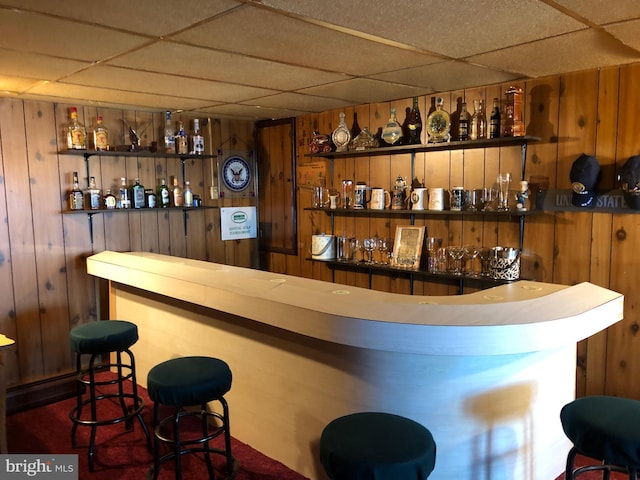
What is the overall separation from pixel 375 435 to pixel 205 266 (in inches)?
74.7

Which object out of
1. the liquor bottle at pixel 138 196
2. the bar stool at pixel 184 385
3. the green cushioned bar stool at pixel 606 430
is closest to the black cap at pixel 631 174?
the green cushioned bar stool at pixel 606 430

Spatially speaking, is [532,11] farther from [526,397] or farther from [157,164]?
[157,164]

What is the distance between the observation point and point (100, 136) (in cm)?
351

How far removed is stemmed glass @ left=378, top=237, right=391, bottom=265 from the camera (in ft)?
11.8

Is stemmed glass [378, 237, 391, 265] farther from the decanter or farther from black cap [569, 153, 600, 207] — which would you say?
black cap [569, 153, 600, 207]

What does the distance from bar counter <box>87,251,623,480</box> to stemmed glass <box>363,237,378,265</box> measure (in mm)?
1167

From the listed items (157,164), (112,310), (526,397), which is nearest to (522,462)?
(526,397)

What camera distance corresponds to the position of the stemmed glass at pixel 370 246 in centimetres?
365

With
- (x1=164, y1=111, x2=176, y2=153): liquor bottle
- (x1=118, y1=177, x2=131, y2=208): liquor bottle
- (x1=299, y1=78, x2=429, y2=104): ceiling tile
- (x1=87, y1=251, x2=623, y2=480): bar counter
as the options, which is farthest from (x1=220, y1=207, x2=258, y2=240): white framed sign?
(x1=87, y1=251, x2=623, y2=480): bar counter

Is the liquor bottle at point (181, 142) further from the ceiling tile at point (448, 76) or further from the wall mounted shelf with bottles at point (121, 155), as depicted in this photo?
the ceiling tile at point (448, 76)

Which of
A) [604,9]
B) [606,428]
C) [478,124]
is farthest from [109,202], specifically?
[606,428]

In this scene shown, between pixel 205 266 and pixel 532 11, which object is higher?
pixel 532 11

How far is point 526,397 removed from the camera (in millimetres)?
2039

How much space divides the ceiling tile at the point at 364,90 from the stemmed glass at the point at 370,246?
0.99m
